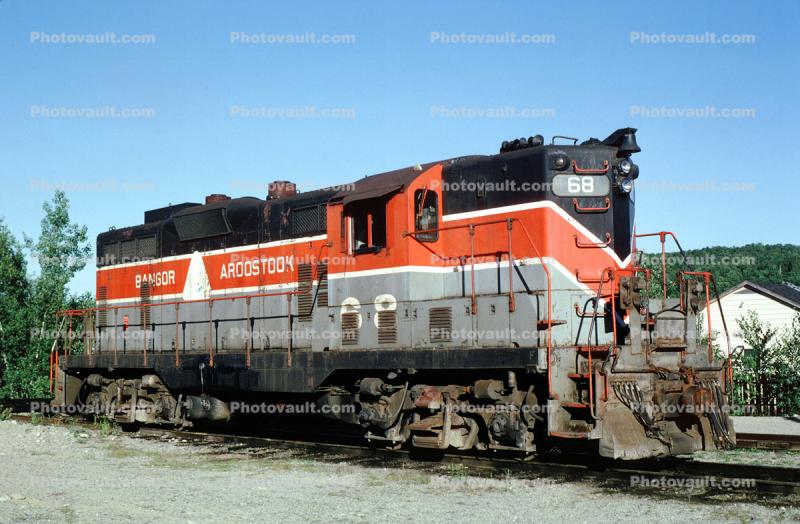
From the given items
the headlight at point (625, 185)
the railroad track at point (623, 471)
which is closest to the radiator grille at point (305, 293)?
Answer: the railroad track at point (623, 471)

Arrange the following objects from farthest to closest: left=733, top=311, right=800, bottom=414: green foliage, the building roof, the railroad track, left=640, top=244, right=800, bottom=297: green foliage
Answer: left=640, top=244, right=800, bottom=297: green foliage, the building roof, left=733, top=311, right=800, bottom=414: green foliage, the railroad track

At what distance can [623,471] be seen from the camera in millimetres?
9047

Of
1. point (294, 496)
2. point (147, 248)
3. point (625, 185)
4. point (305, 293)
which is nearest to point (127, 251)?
point (147, 248)

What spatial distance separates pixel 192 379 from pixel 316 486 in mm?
5033

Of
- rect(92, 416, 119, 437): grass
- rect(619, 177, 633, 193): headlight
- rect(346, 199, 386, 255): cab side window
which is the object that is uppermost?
rect(619, 177, 633, 193): headlight

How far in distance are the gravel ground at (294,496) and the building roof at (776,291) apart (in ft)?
86.1

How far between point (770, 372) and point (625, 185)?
10836 mm

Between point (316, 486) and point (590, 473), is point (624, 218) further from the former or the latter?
point (316, 486)

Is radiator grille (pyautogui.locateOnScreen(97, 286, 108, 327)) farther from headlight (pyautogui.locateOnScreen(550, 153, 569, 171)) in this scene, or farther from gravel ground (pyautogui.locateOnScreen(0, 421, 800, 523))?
headlight (pyautogui.locateOnScreen(550, 153, 569, 171))

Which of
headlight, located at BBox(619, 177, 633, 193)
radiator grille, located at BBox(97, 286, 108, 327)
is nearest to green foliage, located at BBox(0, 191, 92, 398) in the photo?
radiator grille, located at BBox(97, 286, 108, 327)

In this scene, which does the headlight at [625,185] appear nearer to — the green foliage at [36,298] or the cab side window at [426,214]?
the cab side window at [426,214]

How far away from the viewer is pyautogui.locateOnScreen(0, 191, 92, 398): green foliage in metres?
Answer: 22.1

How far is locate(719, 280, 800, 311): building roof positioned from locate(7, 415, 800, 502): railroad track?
24.6 meters

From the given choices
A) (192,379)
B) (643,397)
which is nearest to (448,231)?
(643,397)
